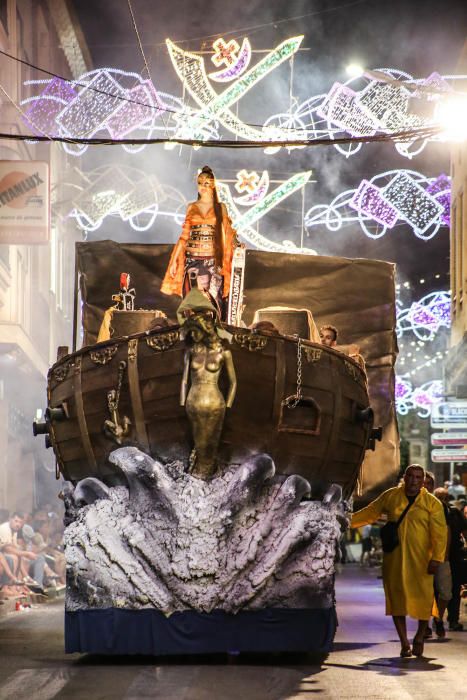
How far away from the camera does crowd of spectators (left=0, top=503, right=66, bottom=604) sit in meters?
19.6

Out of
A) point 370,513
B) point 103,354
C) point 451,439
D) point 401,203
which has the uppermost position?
point 401,203

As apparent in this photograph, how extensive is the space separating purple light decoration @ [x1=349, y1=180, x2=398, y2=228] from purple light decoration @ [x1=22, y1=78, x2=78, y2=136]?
574 centimetres

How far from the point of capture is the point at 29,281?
3094 centimetres

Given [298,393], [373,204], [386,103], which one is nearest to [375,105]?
[386,103]

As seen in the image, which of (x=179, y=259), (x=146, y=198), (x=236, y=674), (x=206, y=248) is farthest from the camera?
(x=146, y=198)

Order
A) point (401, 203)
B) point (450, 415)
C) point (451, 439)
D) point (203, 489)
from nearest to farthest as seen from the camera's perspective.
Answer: point (203, 489)
point (401, 203)
point (451, 439)
point (450, 415)

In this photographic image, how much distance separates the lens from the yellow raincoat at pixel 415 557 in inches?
499

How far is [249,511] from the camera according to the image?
37.5 feet

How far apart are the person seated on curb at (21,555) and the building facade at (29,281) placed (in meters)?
5.86

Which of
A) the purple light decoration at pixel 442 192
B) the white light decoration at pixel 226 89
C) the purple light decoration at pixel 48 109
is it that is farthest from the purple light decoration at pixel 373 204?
the purple light decoration at pixel 48 109

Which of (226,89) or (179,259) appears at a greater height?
(226,89)

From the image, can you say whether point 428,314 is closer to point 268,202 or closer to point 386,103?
point 268,202

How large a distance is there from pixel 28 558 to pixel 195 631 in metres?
10.1

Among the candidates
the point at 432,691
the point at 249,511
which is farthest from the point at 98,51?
the point at 432,691
